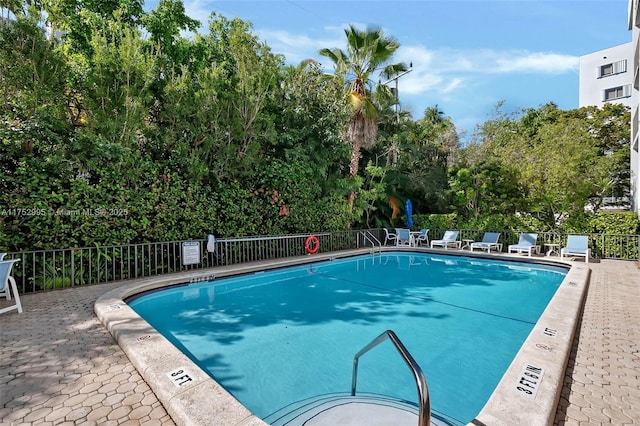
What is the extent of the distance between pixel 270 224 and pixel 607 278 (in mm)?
9725

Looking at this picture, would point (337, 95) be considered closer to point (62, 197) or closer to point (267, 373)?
point (62, 197)

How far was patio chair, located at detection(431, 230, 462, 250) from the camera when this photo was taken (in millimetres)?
14051

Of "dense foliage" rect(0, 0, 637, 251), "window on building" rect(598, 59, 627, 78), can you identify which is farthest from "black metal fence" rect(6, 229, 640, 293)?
"window on building" rect(598, 59, 627, 78)

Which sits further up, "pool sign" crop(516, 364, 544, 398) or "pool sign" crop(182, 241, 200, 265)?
"pool sign" crop(182, 241, 200, 265)

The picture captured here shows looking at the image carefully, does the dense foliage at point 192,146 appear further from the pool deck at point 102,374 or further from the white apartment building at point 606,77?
the white apartment building at point 606,77

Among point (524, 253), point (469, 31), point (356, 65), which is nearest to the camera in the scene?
point (469, 31)

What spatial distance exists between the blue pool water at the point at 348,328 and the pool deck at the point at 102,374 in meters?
0.91

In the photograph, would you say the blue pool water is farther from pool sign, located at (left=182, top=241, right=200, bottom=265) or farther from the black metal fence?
the black metal fence

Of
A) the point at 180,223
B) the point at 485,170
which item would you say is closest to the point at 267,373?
the point at 180,223

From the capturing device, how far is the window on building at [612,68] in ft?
85.4

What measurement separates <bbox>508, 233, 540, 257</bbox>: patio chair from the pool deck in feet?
22.4

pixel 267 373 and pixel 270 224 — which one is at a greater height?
pixel 270 224

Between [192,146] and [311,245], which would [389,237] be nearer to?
[311,245]

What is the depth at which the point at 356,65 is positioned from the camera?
43.9 ft
